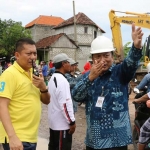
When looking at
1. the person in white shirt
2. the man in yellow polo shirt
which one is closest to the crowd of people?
the man in yellow polo shirt

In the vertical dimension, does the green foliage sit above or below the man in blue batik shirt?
above

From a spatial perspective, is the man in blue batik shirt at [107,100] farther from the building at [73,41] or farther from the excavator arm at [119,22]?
the building at [73,41]

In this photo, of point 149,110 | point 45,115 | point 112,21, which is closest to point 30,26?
point 112,21

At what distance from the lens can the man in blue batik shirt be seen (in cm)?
249

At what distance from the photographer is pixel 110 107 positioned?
8.16 ft

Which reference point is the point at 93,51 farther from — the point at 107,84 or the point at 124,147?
the point at 124,147

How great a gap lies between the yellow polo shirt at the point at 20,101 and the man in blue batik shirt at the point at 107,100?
46 centimetres

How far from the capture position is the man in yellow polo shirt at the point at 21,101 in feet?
→ 8.16

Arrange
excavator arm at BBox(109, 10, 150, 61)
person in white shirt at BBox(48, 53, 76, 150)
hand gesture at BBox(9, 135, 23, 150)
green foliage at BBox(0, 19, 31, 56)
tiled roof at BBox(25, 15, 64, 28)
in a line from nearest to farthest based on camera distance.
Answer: hand gesture at BBox(9, 135, 23, 150), person in white shirt at BBox(48, 53, 76, 150), excavator arm at BBox(109, 10, 150, 61), green foliage at BBox(0, 19, 31, 56), tiled roof at BBox(25, 15, 64, 28)

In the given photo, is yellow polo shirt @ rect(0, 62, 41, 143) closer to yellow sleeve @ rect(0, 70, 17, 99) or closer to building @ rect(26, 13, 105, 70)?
yellow sleeve @ rect(0, 70, 17, 99)

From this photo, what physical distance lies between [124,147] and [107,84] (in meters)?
0.58

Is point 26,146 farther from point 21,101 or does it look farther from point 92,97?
point 92,97

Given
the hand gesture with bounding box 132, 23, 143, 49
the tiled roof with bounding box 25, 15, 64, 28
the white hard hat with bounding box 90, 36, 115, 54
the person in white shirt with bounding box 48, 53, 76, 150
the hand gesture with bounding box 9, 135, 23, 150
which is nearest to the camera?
the hand gesture with bounding box 132, 23, 143, 49

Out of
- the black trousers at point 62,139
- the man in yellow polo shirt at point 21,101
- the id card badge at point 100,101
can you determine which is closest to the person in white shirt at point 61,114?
the black trousers at point 62,139
